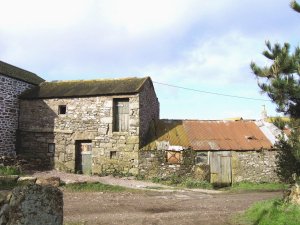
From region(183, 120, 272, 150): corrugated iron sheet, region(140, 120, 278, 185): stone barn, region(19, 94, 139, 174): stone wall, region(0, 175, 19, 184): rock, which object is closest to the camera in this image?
region(0, 175, 19, 184): rock

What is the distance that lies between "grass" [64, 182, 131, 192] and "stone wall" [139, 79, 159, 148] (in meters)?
4.48

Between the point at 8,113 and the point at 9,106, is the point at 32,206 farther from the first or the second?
the point at 9,106

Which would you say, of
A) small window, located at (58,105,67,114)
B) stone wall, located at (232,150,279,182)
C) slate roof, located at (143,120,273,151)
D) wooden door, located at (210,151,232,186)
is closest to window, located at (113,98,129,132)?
slate roof, located at (143,120,273,151)

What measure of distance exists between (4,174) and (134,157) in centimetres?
696

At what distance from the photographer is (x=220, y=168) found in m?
20.3

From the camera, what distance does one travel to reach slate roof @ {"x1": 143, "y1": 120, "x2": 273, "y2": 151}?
20.7 m

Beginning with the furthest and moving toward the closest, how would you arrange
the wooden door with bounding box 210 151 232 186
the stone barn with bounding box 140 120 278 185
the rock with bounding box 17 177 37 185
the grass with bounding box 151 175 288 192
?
the wooden door with bounding box 210 151 232 186, the stone barn with bounding box 140 120 278 185, the grass with bounding box 151 175 288 192, the rock with bounding box 17 177 37 185

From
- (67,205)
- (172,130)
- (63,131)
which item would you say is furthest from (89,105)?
(67,205)

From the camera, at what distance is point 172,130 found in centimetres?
2211

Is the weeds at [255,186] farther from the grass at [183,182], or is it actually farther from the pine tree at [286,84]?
the pine tree at [286,84]

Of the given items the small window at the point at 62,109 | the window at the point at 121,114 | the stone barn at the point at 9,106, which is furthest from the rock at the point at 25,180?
the small window at the point at 62,109

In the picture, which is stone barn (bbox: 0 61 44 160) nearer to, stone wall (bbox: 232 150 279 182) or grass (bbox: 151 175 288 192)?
grass (bbox: 151 175 288 192)

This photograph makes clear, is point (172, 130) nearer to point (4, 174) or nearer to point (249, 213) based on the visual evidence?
point (4, 174)

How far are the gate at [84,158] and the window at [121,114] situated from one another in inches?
78.3
